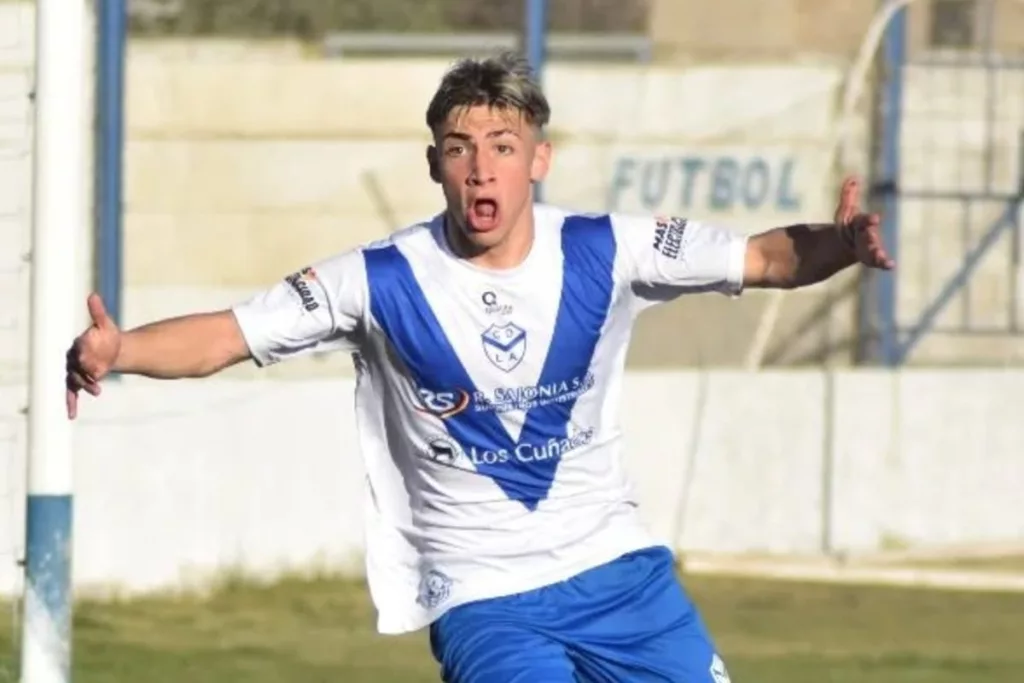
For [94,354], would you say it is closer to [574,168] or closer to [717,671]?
[717,671]

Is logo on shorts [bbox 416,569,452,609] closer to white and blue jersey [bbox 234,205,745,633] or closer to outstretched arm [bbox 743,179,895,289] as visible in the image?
white and blue jersey [bbox 234,205,745,633]

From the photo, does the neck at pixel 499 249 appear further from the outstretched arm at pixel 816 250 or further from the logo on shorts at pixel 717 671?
the logo on shorts at pixel 717 671

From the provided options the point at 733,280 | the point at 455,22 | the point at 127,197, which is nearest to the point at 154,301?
the point at 127,197

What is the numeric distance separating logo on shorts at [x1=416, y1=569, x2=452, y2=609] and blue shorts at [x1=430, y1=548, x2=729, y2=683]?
1.8 inches

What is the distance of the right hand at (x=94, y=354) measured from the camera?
5.46 meters

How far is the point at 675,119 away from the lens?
13625 mm

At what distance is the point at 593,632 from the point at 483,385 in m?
0.58

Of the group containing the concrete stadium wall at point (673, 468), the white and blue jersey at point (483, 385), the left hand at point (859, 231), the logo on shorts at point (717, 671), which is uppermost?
the left hand at point (859, 231)

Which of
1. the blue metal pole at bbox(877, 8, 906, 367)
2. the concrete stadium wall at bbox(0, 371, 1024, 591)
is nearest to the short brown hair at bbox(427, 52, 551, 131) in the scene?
the concrete stadium wall at bbox(0, 371, 1024, 591)

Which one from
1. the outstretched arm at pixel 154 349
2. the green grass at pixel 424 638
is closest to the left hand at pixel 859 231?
the outstretched arm at pixel 154 349

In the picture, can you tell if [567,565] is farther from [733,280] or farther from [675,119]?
[675,119]

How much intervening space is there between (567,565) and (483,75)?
108 cm

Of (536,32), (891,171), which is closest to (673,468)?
(891,171)

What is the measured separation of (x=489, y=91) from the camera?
5.80m
